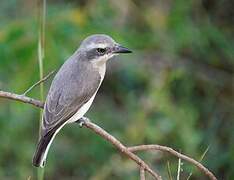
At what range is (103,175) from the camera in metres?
7.25

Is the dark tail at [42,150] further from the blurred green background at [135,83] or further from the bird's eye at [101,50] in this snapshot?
the blurred green background at [135,83]

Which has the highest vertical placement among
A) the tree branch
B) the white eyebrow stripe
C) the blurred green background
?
the white eyebrow stripe

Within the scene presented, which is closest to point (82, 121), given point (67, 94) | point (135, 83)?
point (67, 94)

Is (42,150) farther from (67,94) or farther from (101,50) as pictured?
(101,50)

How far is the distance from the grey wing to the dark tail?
4 cm

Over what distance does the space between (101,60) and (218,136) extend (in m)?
2.40

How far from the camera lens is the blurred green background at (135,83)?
6859 mm

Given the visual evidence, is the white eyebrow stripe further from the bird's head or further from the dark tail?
the dark tail

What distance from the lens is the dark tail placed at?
4977 millimetres

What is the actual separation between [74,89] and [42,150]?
81cm

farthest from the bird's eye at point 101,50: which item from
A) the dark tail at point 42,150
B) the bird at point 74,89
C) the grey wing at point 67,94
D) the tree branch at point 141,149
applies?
the tree branch at point 141,149

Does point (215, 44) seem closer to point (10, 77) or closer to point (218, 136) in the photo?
point (218, 136)

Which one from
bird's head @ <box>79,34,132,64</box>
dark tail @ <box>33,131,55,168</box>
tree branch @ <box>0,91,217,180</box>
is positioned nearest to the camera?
tree branch @ <box>0,91,217,180</box>

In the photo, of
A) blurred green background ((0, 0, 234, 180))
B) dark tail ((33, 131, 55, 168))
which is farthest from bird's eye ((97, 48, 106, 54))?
dark tail ((33, 131, 55, 168))
